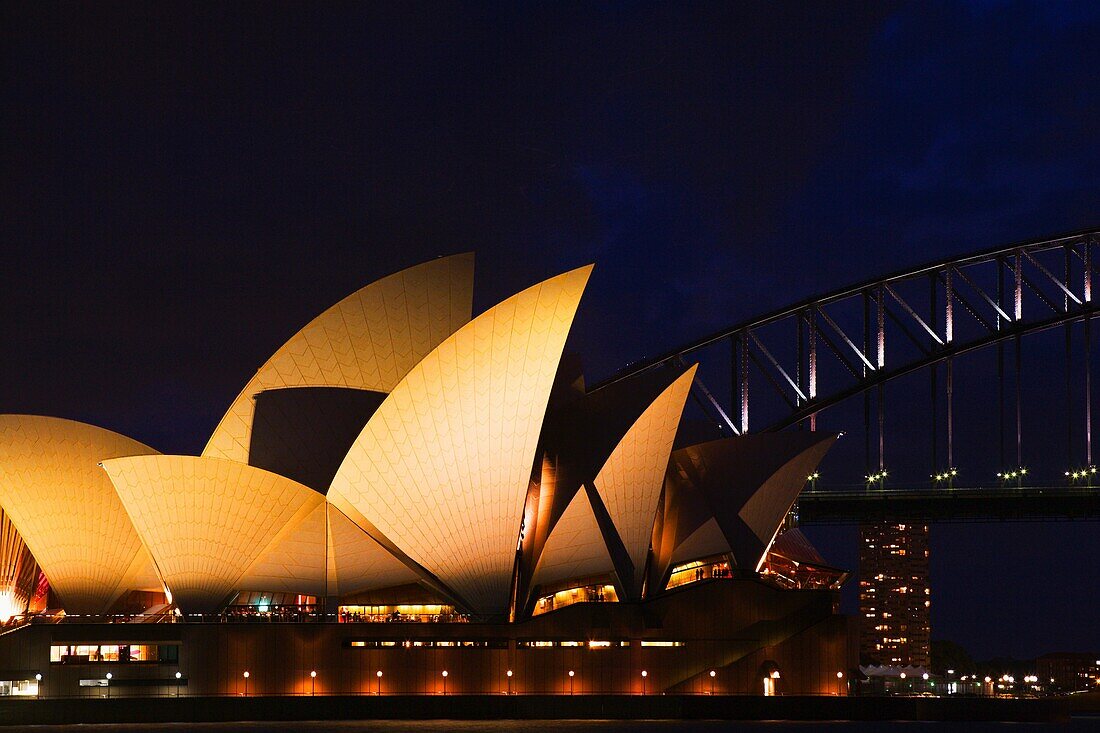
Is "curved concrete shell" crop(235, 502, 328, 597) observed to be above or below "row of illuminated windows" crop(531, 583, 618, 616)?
above

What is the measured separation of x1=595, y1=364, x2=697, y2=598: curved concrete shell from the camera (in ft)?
202

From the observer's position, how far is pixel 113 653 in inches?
2486

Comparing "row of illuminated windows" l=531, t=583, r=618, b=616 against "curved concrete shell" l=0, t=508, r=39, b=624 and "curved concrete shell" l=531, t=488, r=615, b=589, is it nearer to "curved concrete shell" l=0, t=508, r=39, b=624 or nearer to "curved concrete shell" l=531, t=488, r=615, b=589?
"curved concrete shell" l=531, t=488, r=615, b=589

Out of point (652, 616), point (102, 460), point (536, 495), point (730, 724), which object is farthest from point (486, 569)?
point (102, 460)

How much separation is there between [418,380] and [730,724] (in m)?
19.5

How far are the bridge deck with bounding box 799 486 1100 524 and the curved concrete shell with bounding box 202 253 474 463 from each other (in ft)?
124

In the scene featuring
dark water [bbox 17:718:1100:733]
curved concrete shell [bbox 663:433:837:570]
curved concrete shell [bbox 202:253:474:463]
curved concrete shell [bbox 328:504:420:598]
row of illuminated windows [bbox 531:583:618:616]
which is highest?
curved concrete shell [bbox 202:253:474:463]

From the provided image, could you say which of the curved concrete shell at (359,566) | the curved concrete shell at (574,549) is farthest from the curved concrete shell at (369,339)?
the curved concrete shell at (574,549)

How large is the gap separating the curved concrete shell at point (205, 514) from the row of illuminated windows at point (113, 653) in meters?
2.82

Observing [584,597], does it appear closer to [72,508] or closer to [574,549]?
[574,549]

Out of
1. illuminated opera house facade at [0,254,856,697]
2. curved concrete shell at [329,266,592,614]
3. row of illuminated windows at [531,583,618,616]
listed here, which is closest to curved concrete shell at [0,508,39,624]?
illuminated opera house facade at [0,254,856,697]

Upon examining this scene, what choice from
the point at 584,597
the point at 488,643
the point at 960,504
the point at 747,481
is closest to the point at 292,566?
the point at 488,643

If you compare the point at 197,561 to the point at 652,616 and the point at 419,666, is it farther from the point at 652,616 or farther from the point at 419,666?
the point at 652,616

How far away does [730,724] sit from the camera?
189 ft
